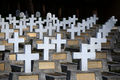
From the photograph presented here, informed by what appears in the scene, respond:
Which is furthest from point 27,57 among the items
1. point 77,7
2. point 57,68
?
point 77,7

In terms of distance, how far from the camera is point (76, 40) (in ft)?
56.1

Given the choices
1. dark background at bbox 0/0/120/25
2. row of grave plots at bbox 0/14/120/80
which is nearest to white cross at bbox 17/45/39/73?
row of grave plots at bbox 0/14/120/80

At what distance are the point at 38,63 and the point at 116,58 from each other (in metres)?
4.43

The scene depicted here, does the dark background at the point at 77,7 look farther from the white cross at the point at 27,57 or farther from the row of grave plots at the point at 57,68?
the white cross at the point at 27,57

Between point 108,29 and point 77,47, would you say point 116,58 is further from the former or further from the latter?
point 108,29

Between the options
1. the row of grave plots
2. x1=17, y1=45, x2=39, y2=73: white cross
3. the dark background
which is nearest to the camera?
the row of grave plots

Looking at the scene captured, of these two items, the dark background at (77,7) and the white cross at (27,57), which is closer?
the white cross at (27,57)

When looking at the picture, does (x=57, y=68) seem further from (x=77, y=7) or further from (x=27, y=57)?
(x=77, y=7)

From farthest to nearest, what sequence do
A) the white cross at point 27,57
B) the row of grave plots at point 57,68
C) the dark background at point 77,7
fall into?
the dark background at point 77,7 < the white cross at point 27,57 < the row of grave plots at point 57,68

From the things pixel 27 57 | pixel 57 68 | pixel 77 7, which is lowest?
pixel 57 68

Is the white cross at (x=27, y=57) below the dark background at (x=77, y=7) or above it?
below

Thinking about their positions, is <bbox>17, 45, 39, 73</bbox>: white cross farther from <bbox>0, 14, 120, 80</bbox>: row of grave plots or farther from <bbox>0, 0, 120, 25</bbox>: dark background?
<bbox>0, 0, 120, 25</bbox>: dark background

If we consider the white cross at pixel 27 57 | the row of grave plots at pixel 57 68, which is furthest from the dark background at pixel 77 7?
the white cross at pixel 27 57

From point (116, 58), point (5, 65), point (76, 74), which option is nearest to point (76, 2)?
point (116, 58)
